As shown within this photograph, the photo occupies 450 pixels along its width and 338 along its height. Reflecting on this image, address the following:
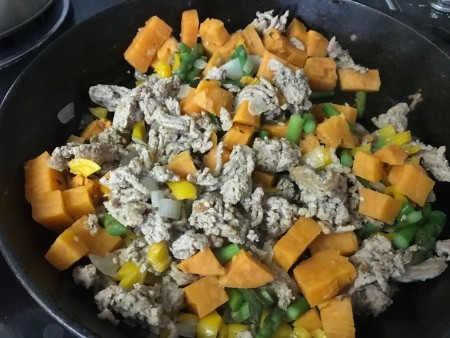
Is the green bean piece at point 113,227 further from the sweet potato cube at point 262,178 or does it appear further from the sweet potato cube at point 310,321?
the sweet potato cube at point 310,321

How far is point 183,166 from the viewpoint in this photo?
1.61 meters

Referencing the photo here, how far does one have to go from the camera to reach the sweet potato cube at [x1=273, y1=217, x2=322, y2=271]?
149cm

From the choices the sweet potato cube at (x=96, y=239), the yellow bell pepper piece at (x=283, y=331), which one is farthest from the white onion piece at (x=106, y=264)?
the yellow bell pepper piece at (x=283, y=331)

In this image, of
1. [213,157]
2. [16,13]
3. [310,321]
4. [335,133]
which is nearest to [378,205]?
[335,133]

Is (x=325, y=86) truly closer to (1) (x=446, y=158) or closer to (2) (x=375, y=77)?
(2) (x=375, y=77)

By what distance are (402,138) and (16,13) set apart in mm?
1388

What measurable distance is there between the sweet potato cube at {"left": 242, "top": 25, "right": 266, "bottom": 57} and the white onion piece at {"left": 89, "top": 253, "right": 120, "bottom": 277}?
0.92m

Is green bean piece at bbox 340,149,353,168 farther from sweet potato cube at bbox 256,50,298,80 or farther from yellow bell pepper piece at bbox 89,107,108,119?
yellow bell pepper piece at bbox 89,107,108,119

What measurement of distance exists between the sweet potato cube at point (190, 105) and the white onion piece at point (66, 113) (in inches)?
14.7

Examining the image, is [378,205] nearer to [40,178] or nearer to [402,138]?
[402,138]

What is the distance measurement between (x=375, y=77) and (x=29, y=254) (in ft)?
4.31

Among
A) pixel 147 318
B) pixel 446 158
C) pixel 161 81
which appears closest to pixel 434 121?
pixel 446 158

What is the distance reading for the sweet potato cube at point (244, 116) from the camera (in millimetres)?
1709

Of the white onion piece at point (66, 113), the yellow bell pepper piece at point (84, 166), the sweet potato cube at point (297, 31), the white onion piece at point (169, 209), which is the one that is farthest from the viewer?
the sweet potato cube at point (297, 31)
